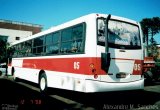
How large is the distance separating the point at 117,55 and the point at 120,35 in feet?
2.51

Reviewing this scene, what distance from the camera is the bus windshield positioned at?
7.39 meters

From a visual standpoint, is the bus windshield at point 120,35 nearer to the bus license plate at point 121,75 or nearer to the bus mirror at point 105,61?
the bus mirror at point 105,61

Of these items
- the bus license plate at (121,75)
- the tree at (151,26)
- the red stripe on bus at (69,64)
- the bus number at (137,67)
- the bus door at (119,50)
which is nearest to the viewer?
the red stripe on bus at (69,64)

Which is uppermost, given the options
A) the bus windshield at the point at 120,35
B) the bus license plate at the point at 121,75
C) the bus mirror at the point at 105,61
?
the bus windshield at the point at 120,35

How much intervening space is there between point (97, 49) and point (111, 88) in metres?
1.40

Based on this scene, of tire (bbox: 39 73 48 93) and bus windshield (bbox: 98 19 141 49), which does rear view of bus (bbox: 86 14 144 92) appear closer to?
bus windshield (bbox: 98 19 141 49)

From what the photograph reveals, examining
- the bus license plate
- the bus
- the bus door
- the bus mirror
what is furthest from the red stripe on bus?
the bus license plate

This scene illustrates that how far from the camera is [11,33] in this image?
4609 cm

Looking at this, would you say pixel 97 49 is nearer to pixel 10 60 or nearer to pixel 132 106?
pixel 132 106

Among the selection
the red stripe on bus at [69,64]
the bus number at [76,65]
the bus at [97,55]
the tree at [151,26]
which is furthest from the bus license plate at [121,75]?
the tree at [151,26]

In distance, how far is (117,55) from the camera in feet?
24.9

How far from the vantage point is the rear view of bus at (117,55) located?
7.12 metres

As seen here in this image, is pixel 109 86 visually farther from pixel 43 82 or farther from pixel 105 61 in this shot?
pixel 43 82

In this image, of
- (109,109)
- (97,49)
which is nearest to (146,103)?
(109,109)
